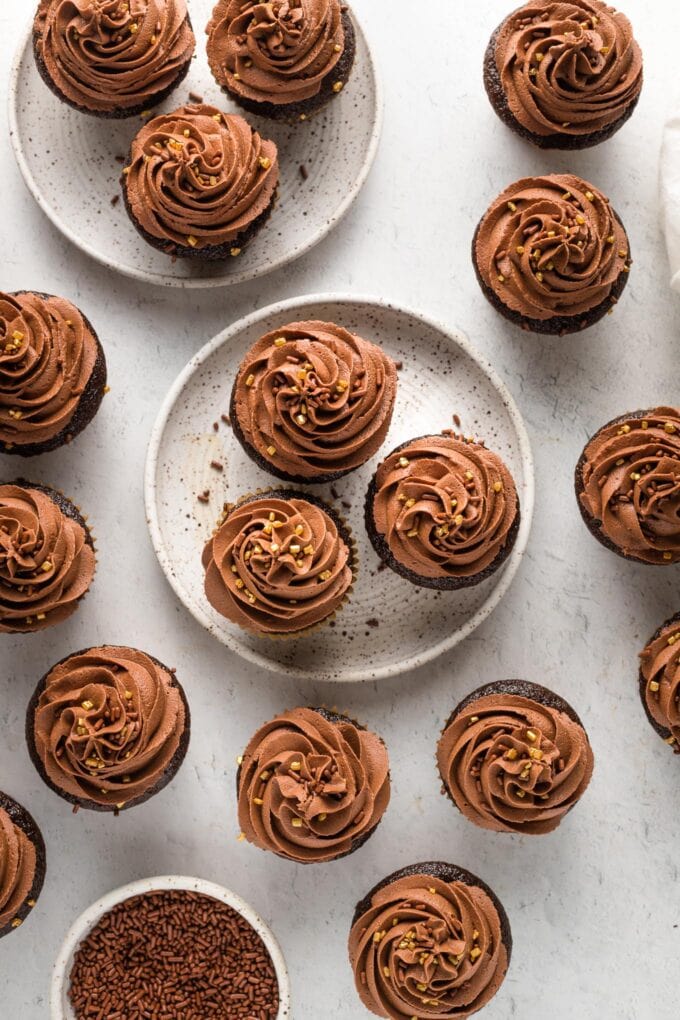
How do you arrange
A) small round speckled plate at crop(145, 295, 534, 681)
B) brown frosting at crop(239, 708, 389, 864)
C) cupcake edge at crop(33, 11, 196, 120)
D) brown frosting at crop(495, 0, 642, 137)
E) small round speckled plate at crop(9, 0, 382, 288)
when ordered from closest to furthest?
brown frosting at crop(239, 708, 389, 864)
brown frosting at crop(495, 0, 642, 137)
cupcake edge at crop(33, 11, 196, 120)
small round speckled plate at crop(145, 295, 534, 681)
small round speckled plate at crop(9, 0, 382, 288)

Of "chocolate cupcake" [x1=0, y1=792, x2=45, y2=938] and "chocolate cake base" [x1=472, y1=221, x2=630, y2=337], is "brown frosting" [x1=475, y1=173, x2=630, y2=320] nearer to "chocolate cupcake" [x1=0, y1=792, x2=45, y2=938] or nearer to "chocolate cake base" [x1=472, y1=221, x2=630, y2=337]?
"chocolate cake base" [x1=472, y1=221, x2=630, y2=337]

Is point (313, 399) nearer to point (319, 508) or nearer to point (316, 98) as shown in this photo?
point (319, 508)

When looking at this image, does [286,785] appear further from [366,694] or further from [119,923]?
[119,923]

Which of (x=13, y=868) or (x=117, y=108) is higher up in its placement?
(x=117, y=108)

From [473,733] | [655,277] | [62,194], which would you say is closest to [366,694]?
[473,733]

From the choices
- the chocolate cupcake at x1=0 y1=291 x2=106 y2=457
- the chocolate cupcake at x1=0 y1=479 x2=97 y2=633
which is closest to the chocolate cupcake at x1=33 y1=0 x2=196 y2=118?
the chocolate cupcake at x1=0 y1=291 x2=106 y2=457

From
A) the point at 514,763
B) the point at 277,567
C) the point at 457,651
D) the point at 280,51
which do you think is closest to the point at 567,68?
the point at 280,51

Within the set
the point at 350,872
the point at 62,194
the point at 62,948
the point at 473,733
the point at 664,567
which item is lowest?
the point at 62,948
